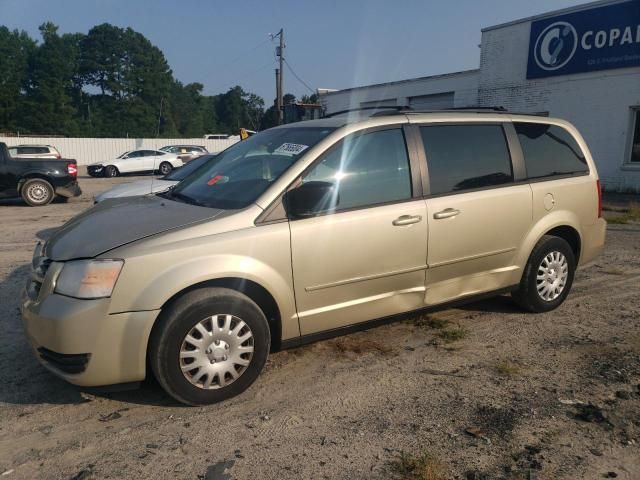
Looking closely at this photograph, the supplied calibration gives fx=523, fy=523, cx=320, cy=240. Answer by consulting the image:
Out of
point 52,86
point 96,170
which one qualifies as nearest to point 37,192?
point 96,170

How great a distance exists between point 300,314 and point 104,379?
1268 mm

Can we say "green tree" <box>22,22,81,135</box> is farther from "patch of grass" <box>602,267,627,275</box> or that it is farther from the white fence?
"patch of grass" <box>602,267,627,275</box>

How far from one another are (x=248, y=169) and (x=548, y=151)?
2.79 metres

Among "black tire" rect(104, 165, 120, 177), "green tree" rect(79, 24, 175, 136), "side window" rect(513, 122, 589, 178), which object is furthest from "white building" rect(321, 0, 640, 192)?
"green tree" rect(79, 24, 175, 136)

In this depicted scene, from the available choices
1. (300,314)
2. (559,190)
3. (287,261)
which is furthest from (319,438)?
(559,190)

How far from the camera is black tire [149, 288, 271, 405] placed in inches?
122

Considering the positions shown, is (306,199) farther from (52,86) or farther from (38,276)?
(52,86)

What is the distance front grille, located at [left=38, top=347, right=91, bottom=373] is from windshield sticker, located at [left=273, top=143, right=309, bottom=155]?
1.89m

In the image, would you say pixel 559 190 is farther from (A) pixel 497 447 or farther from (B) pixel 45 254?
(B) pixel 45 254

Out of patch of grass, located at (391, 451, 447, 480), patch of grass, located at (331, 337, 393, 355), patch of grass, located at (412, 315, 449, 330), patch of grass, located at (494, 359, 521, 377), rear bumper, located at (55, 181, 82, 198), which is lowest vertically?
patch of grass, located at (391, 451, 447, 480)

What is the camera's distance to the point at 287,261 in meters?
3.43

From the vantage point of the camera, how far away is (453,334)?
4426mm

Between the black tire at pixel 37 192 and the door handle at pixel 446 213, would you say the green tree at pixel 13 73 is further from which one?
the door handle at pixel 446 213

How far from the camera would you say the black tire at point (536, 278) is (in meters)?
4.68
